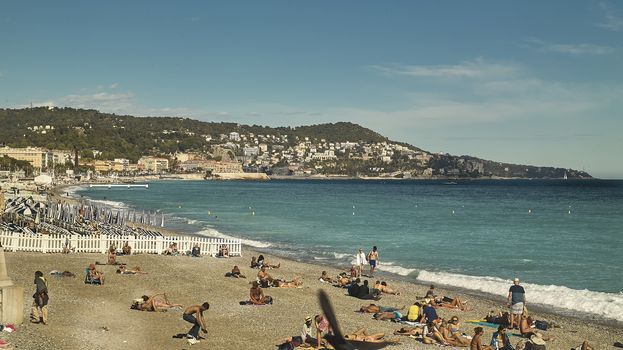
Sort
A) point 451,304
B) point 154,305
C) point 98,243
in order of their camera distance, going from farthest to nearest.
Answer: point 98,243 < point 451,304 < point 154,305

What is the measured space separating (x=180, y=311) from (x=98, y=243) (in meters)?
11.4

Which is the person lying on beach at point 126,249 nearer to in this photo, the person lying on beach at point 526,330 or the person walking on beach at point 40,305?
the person walking on beach at point 40,305

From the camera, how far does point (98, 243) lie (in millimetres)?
25359

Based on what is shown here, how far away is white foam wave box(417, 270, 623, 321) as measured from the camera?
1869 cm

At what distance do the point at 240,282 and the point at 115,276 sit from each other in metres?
4.15

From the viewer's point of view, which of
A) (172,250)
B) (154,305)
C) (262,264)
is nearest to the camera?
(154,305)

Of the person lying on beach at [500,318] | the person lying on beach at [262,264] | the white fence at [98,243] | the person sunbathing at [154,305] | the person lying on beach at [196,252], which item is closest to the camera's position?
the person sunbathing at [154,305]

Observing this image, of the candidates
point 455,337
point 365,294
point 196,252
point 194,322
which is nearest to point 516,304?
point 455,337

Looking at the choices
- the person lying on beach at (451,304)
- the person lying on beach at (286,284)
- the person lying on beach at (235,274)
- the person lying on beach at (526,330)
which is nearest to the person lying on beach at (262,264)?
the person lying on beach at (235,274)

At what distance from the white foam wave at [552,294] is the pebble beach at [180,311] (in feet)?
2.88

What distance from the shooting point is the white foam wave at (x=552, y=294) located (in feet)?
61.3

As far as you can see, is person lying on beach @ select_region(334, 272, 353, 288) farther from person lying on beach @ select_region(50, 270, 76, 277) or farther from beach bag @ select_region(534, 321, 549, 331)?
person lying on beach @ select_region(50, 270, 76, 277)

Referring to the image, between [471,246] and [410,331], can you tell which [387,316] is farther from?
[471,246]

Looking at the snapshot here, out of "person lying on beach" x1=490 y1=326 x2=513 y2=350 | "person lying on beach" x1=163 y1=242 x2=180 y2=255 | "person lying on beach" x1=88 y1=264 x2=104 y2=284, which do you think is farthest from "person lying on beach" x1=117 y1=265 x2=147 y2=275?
"person lying on beach" x1=490 y1=326 x2=513 y2=350
